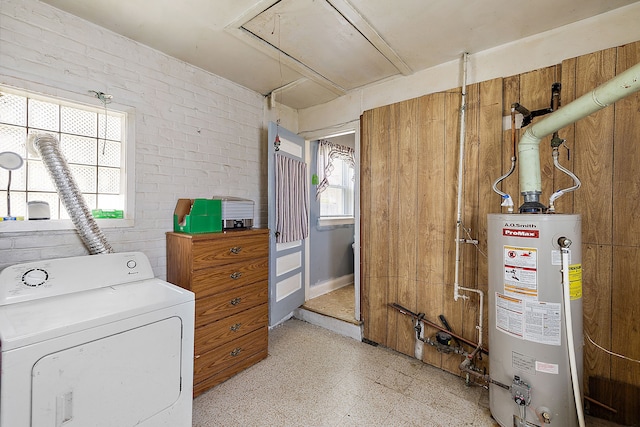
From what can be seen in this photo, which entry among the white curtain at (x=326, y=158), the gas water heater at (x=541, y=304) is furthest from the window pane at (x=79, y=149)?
the gas water heater at (x=541, y=304)

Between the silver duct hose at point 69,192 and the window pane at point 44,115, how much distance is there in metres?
0.17

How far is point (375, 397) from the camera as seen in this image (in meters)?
1.89

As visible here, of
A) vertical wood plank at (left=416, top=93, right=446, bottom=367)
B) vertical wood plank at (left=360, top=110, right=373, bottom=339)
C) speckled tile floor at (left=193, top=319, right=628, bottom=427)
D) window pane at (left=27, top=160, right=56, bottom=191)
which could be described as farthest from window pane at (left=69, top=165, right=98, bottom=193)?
vertical wood plank at (left=416, top=93, right=446, bottom=367)

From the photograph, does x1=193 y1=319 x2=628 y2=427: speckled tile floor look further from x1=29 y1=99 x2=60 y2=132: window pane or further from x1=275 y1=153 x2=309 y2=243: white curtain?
x1=29 y1=99 x2=60 y2=132: window pane

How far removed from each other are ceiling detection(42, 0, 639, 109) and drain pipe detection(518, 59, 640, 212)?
0.74 metres

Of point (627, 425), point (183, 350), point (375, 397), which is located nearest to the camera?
point (183, 350)

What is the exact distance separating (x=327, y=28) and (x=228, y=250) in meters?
1.71

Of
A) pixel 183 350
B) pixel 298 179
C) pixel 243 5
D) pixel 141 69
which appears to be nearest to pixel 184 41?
Answer: pixel 141 69

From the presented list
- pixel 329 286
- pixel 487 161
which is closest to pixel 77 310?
pixel 487 161

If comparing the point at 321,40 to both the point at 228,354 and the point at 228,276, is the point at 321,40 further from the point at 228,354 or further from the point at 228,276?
the point at 228,354

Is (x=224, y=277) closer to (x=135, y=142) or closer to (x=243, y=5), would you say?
(x=135, y=142)

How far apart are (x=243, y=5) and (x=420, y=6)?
3.48ft

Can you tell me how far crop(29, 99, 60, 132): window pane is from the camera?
5.64 feet

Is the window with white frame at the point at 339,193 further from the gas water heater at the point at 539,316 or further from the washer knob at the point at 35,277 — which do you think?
the washer knob at the point at 35,277
